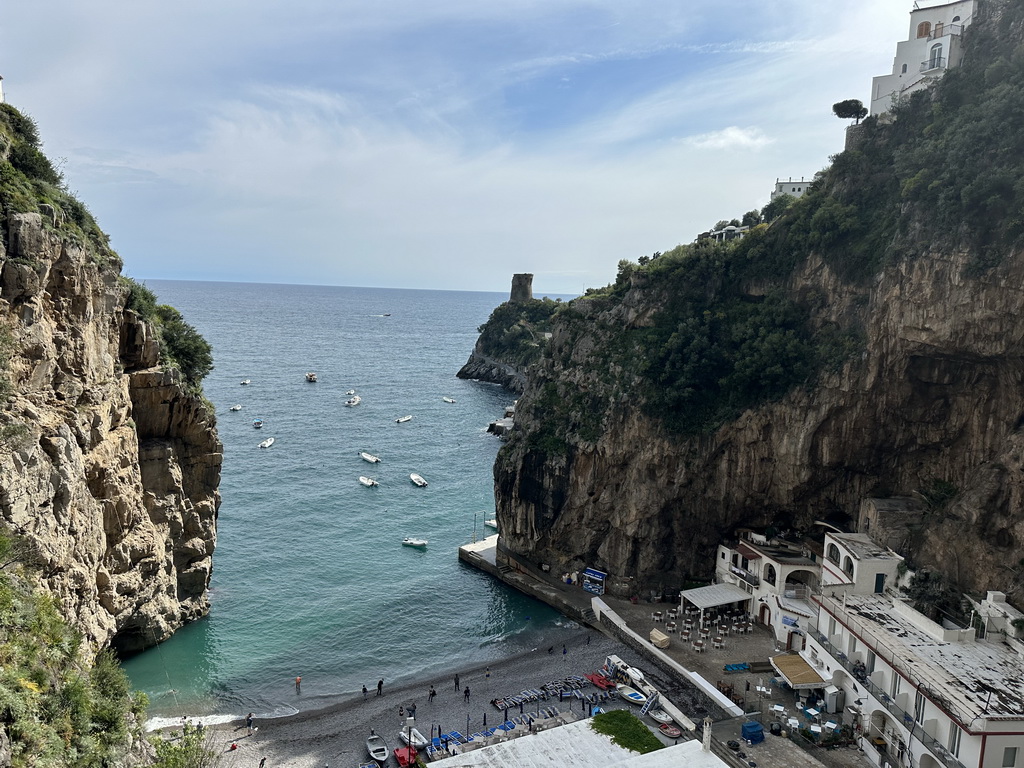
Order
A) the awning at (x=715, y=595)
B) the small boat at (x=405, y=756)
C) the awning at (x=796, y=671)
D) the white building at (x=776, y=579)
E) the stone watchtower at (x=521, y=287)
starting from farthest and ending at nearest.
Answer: the stone watchtower at (x=521, y=287)
the awning at (x=715, y=595)
the white building at (x=776, y=579)
the awning at (x=796, y=671)
the small boat at (x=405, y=756)

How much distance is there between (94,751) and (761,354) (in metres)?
35.4

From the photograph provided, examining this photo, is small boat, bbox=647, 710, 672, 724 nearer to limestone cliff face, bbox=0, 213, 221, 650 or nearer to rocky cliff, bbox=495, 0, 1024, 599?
rocky cliff, bbox=495, 0, 1024, 599

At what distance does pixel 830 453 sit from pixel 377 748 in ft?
89.4

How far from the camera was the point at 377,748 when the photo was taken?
96.1 feet

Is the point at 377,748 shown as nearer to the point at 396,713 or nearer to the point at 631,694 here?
the point at 396,713

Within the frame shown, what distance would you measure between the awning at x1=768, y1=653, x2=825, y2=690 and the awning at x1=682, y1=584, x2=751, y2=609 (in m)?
5.63

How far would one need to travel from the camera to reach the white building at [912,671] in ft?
81.4

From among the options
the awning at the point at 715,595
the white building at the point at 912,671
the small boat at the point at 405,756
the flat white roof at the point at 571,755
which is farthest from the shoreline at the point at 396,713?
the white building at the point at 912,671

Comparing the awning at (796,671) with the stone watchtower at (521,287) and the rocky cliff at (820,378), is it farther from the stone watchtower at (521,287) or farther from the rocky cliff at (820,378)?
the stone watchtower at (521,287)

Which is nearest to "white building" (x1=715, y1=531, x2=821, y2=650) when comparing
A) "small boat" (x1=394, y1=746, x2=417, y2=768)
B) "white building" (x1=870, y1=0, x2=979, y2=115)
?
"small boat" (x1=394, y1=746, x2=417, y2=768)

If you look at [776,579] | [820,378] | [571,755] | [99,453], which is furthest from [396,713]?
[820,378]

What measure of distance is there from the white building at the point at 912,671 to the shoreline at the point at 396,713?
10301 mm

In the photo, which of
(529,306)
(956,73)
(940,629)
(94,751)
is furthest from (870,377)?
(529,306)

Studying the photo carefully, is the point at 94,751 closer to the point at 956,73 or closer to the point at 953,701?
the point at 953,701
